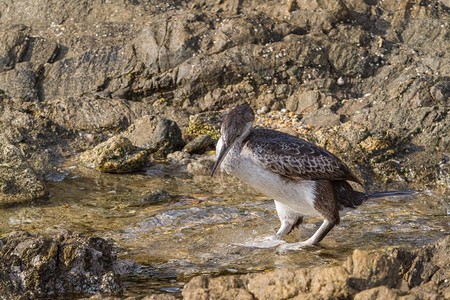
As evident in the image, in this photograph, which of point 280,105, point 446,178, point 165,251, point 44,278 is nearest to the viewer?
point 44,278

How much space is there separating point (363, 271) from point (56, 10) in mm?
10937

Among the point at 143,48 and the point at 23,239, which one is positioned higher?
the point at 143,48

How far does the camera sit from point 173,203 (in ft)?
26.9

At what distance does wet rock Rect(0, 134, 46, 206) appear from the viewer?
314 inches

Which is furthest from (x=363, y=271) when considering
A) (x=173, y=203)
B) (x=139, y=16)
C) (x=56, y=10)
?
(x=56, y=10)

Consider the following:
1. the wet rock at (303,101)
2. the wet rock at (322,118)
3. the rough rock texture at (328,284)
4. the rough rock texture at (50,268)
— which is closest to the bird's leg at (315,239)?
the rough rock texture at (50,268)

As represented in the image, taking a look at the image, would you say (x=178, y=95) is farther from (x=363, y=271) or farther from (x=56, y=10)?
(x=363, y=271)

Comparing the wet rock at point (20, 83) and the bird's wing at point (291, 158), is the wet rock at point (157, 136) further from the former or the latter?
the bird's wing at point (291, 158)

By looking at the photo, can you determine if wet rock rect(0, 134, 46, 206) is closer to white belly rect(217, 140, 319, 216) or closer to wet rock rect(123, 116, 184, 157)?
wet rock rect(123, 116, 184, 157)

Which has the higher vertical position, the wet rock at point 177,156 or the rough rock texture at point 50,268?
the rough rock texture at point 50,268

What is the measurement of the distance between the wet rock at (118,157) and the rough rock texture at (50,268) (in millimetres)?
4045

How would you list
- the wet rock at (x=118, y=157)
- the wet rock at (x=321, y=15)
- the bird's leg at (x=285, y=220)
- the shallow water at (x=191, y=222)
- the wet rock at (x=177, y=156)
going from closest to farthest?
the shallow water at (x=191, y=222)
the bird's leg at (x=285, y=220)
the wet rock at (x=118, y=157)
the wet rock at (x=177, y=156)
the wet rock at (x=321, y=15)

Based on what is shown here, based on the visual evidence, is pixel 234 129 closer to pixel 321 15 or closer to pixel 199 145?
pixel 199 145

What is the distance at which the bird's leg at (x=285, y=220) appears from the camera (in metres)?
6.89
